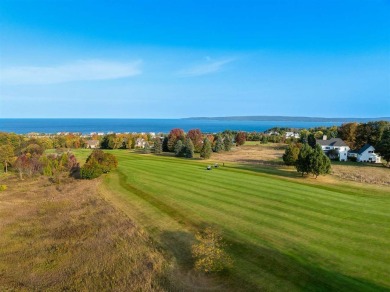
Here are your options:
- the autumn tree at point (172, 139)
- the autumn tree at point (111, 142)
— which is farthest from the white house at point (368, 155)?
the autumn tree at point (111, 142)

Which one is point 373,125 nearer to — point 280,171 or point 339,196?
point 280,171

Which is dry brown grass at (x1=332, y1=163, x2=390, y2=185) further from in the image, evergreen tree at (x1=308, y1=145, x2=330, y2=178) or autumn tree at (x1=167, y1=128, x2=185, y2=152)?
autumn tree at (x1=167, y1=128, x2=185, y2=152)

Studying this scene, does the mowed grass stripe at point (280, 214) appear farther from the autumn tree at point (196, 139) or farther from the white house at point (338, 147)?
the white house at point (338, 147)

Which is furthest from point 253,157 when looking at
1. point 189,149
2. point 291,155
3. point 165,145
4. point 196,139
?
point 165,145

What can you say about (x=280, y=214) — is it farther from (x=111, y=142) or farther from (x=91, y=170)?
(x=111, y=142)

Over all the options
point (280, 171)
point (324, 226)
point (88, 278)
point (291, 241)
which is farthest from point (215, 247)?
point (280, 171)

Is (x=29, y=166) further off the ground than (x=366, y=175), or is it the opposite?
(x=29, y=166)
